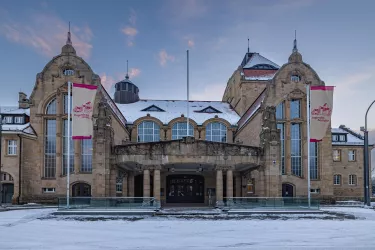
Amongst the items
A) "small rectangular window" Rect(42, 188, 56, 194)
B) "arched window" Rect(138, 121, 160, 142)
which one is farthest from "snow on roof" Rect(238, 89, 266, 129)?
"small rectangular window" Rect(42, 188, 56, 194)

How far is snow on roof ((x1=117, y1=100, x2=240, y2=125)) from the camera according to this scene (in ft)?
173

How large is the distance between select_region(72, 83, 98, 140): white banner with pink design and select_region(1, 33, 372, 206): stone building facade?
4.84ft

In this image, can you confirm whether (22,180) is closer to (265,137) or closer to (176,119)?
(176,119)

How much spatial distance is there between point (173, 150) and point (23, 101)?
3028cm

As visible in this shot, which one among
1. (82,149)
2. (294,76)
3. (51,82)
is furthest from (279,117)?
(51,82)

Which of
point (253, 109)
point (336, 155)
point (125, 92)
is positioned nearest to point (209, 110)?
point (253, 109)

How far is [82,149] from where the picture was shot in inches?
1737

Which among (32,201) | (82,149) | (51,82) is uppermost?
(51,82)

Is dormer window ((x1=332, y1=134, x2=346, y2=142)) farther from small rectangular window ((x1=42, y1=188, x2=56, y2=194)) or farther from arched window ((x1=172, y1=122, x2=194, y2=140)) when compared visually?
small rectangular window ((x1=42, y1=188, x2=56, y2=194))

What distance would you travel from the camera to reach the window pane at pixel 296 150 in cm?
4566

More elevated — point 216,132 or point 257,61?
point 257,61

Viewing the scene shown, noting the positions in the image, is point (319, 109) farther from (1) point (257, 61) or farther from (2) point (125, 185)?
(1) point (257, 61)

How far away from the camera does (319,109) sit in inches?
1246

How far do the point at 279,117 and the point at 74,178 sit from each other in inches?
1001
